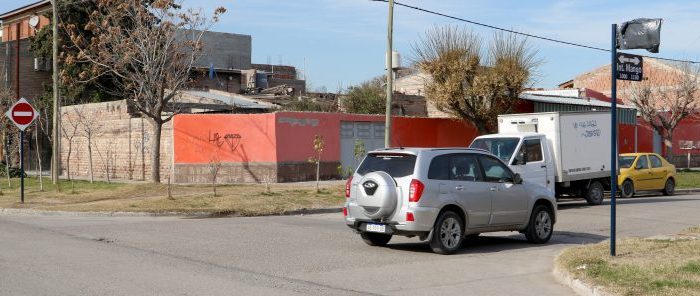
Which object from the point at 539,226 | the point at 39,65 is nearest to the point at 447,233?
the point at 539,226

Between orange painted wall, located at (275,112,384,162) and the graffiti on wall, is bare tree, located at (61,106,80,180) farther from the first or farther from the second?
orange painted wall, located at (275,112,384,162)

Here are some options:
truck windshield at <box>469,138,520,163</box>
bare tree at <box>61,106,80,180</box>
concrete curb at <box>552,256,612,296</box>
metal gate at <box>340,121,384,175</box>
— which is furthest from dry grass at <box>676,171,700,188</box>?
bare tree at <box>61,106,80,180</box>

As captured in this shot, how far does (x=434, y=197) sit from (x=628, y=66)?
3.44m

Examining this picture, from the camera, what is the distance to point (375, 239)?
13062 mm

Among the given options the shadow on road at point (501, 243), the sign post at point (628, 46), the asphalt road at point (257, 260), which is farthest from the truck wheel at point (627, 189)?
the sign post at point (628, 46)

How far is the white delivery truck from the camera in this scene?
2066 centimetres

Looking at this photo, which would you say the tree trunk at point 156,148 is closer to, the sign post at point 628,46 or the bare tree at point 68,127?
the bare tree at point 68,127

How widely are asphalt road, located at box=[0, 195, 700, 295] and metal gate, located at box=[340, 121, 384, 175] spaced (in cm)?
1240

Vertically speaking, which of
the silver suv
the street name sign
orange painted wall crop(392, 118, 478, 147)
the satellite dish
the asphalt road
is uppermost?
the satellite dish

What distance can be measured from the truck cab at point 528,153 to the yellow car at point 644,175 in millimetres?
5890

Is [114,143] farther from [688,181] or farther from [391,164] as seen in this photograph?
[688,181]

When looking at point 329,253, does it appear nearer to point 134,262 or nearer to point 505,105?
point 134,262

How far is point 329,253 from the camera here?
12.1 metres

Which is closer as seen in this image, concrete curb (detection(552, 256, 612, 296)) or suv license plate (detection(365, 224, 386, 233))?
concrete curb (detection(552, 256, 612, 296))
